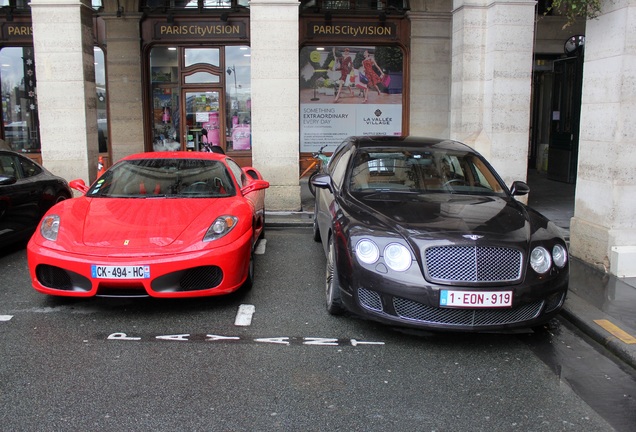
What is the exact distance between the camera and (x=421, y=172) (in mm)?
5867

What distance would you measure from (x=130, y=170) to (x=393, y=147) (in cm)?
286

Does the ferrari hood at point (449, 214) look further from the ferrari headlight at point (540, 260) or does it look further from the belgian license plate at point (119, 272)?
the belgian license plate at point (119, 272)

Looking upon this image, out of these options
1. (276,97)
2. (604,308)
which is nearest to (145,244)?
(604,308)

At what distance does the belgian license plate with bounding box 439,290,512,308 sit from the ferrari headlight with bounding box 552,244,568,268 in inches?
26.7

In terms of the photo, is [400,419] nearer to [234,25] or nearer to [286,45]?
[286,45]

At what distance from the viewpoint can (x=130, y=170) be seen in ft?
21.3

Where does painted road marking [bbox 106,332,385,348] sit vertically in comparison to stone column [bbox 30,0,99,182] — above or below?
below

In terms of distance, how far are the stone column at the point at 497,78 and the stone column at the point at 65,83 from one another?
6.68 meters

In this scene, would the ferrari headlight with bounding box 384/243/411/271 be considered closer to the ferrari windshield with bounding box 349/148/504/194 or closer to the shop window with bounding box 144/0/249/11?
the ferrari windshield with bounding box 349/148/504/194

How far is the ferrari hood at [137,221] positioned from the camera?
4996 millimetres

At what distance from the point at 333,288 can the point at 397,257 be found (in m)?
0.85

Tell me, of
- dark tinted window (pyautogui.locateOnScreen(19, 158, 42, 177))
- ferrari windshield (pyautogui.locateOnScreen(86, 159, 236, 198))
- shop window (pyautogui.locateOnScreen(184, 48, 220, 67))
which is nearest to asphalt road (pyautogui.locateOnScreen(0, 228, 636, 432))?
ferrari windshield (pyautogui.locateOnScreen(86, 159, 236, 198))

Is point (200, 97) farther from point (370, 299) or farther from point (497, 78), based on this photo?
point (370, 299)

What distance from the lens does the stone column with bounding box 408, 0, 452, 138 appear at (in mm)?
13914
